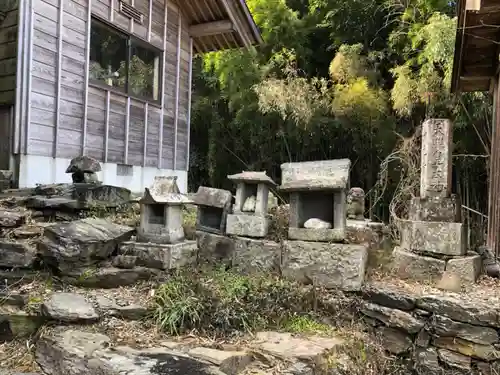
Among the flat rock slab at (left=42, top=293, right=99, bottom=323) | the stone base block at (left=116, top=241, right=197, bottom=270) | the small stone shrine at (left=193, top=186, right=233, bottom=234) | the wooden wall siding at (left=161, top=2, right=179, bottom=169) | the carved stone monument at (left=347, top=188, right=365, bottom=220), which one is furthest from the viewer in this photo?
the wooden wall siding at (left=161, top=2, right=179, bottom=169)

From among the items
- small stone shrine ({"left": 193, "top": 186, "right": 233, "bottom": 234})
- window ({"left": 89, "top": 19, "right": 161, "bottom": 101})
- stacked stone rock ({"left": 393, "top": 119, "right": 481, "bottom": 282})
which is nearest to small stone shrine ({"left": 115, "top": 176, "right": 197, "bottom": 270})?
small stone shrine ({"left": 193, "top": 186, "right": 233, "bottom": 234})

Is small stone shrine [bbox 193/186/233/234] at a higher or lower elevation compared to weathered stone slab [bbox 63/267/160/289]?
higher

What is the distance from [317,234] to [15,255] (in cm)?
270

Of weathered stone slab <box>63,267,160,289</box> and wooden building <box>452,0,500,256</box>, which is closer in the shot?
weathered stone slab <box>63,267,160,289</box>

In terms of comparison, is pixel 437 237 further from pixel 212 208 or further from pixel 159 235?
pixel 159 235

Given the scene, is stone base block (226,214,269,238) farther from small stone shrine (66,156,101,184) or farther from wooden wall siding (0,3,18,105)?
wooden wall siding (0,3,18,105)

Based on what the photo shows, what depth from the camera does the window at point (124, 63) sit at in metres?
6.47

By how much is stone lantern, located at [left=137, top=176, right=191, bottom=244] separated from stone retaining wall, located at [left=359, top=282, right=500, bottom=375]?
74.0 inches

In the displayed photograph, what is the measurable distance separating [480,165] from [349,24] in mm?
3583

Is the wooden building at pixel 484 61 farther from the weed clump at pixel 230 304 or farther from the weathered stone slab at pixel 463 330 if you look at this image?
the weed clump at pixel 230 304

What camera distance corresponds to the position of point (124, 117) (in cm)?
696

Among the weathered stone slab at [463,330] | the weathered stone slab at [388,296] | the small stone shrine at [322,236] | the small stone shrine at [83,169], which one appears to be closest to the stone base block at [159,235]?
the small stone shrine at [322,236]

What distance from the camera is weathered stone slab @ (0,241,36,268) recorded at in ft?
11.6

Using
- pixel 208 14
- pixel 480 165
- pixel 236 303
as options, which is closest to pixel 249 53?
pixel 208 14
